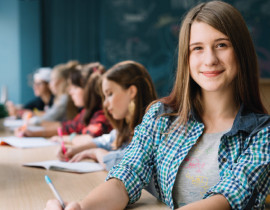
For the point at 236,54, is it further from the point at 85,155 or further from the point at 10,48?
the point at 10,48

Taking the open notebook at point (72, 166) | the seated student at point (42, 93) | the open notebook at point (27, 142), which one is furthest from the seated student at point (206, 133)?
the seated student at point (42, 93)

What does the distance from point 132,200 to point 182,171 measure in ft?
0.50

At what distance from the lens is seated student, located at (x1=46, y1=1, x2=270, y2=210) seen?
90cm

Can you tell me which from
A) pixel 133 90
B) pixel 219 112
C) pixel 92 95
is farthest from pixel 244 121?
pixel 92 95

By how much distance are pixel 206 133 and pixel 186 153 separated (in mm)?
86

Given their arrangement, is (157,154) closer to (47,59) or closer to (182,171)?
(182,171)

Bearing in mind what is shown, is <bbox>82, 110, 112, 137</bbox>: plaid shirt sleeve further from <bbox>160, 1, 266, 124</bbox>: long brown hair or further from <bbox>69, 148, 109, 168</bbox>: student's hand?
<bbox>160, 1, 266, 124</bbox>: long brown hair

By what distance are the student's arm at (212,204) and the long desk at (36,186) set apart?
0.15 m

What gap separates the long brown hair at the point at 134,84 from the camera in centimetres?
169

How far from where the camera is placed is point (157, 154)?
1060 millimetres

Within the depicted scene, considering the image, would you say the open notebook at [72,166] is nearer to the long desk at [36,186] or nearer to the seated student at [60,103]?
the long desk at [36,186]

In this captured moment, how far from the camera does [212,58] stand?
97cm

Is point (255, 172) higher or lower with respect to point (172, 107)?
lower

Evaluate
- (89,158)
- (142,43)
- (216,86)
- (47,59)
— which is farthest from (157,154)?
(47,59)
